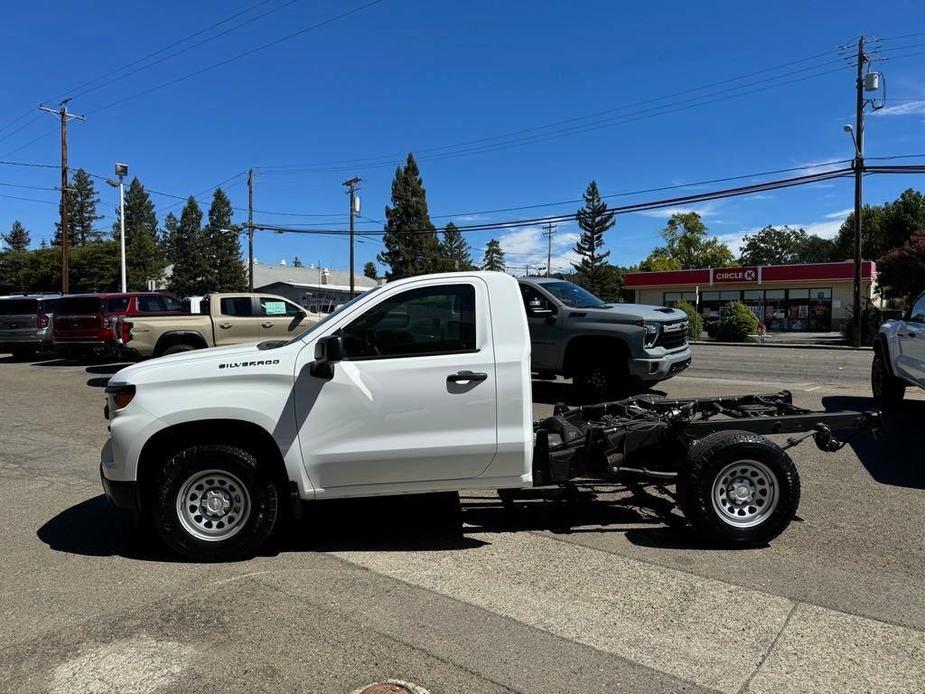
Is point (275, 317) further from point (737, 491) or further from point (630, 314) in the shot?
point (737, 491)

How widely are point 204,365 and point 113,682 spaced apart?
1998mm

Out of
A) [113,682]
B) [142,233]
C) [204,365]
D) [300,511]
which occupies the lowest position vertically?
[113,682]

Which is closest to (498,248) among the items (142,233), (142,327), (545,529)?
(142,233)

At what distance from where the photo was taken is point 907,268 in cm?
3938

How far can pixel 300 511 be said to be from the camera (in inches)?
180

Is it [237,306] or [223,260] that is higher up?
[223,260]

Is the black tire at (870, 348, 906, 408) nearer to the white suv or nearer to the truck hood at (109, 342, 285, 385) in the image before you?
the white suv

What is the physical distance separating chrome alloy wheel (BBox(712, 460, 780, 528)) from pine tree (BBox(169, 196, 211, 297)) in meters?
87.5

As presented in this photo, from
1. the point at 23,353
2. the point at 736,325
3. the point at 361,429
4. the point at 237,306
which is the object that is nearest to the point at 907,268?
the point at 736,325

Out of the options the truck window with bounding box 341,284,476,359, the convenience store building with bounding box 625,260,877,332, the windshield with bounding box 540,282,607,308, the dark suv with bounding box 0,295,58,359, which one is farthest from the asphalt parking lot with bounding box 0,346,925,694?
the convenience store building with bounding box 625,260,877,332

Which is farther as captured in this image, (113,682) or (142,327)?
(142,327)

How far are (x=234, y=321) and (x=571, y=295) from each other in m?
7.38

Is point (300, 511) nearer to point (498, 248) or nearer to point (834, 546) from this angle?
point (834, 546)

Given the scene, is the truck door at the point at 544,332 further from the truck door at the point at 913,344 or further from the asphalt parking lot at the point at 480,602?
the asphalt parking lot at the point at 480,602
